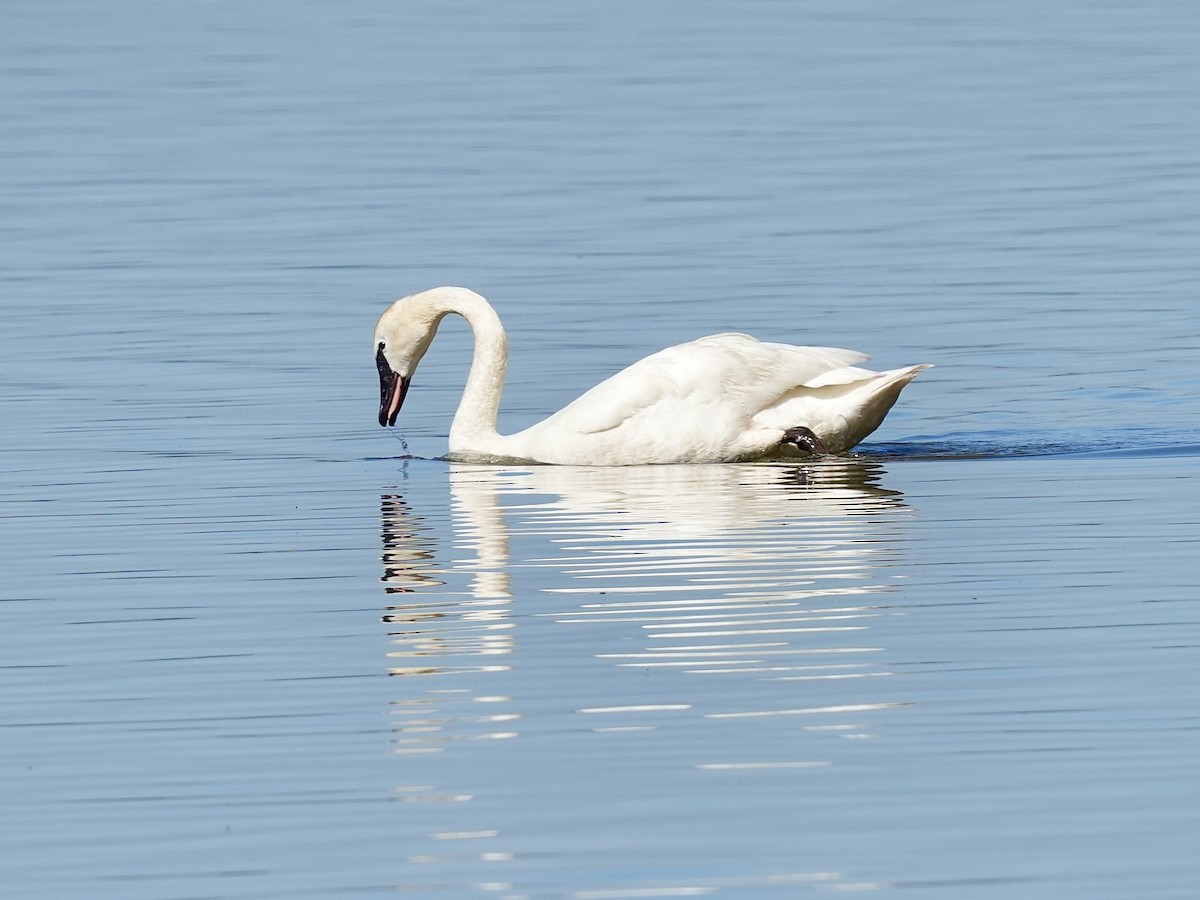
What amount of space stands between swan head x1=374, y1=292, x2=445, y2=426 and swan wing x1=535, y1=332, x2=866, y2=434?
5.36ft

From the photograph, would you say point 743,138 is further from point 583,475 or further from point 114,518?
point 114,518

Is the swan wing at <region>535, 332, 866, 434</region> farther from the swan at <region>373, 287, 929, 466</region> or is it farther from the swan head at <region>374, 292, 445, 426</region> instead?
the swan head at <region>374, 292, 445, 426</region>

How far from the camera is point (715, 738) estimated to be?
330 inches

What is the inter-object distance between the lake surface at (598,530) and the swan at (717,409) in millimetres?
235

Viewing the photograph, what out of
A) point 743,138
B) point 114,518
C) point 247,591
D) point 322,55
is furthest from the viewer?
point 322,55

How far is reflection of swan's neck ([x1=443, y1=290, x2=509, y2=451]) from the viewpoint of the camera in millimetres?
16125

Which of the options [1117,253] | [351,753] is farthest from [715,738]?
[1117,253]

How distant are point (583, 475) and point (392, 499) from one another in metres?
1.37

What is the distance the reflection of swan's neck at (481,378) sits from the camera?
16.1 meters

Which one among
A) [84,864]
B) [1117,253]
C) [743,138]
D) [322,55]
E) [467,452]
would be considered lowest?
[84,864]

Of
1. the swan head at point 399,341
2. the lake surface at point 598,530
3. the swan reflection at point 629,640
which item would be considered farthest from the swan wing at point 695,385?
the swan head at point 399,341

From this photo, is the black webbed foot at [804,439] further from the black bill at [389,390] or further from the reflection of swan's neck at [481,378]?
the black bill at [389,390]

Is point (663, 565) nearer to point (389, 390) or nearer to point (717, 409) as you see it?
point (717, 409)

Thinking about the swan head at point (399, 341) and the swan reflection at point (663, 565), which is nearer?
the swan reflection at point (663, 565)
